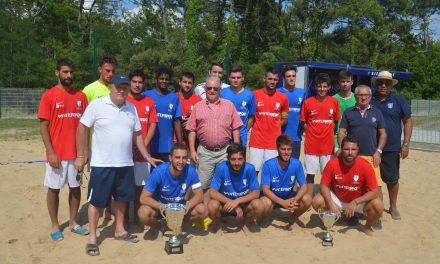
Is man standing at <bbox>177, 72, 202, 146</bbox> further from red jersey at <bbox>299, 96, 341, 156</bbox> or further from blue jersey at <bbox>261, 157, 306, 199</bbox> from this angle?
red jersey at <bbox>299, 96, 341, 156</bbox>

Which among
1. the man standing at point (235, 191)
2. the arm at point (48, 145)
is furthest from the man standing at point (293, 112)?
the arm at point (48, 145)

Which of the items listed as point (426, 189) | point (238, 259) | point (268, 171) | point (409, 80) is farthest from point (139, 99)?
point (409, 80)

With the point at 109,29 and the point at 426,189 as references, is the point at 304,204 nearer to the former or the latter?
the point at 426,189

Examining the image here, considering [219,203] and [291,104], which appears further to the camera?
[291,104]

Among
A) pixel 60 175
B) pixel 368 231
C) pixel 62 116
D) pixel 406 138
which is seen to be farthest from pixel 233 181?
pixel 406 138

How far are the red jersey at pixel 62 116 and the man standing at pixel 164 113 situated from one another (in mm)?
980

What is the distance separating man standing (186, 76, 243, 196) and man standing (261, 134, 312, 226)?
0.56m

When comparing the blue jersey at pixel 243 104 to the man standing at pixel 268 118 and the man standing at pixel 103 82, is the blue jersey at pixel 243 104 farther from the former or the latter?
the man standing at pixel 103 82

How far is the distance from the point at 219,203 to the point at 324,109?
1.98 metres

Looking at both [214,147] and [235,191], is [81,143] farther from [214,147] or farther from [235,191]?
[235,191]

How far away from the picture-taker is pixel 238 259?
14.6 ft

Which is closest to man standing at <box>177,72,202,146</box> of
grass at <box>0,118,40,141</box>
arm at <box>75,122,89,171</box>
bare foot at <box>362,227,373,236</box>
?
arm at <box>75,122,89,171</box>

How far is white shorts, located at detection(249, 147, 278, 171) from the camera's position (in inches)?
230

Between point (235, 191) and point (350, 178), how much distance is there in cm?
143
